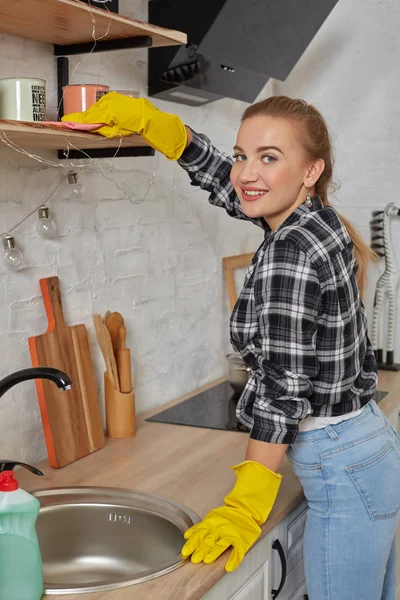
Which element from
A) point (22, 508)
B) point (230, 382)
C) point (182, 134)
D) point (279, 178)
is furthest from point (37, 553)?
point (230, 382)

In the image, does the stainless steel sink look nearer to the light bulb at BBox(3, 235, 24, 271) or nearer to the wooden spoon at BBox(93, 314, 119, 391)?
the wooden spoon at BBox(93, 314, 119, 391)

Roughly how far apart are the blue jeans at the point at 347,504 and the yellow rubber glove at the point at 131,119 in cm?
68

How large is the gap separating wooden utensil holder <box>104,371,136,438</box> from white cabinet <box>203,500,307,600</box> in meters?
0.52

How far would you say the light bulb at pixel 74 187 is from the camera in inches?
73.2

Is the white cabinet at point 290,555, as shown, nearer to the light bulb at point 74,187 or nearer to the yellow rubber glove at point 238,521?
the yellow rubber glove at point 238,521

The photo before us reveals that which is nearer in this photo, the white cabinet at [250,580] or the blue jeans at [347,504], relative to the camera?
the white cabinet at [250,580]

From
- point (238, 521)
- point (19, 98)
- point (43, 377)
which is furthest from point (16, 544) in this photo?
point (19, 98)

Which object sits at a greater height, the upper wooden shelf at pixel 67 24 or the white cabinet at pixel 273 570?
the upper wooden shelf at pixel 67 24

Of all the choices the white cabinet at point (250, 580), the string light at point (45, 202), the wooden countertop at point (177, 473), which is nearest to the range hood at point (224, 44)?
the string light at point (45, 202)

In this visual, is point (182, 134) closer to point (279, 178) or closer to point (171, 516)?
point (279, 178)

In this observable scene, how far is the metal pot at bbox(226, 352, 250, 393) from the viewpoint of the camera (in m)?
2.47

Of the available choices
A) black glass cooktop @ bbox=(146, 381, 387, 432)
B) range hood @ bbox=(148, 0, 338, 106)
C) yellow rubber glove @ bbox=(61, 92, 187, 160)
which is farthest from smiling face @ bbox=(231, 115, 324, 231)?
black glass cooktop @ bbox=(146, 381, 387, 432)

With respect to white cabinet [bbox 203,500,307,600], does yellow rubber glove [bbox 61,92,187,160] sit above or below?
above

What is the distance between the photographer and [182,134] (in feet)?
5.78
